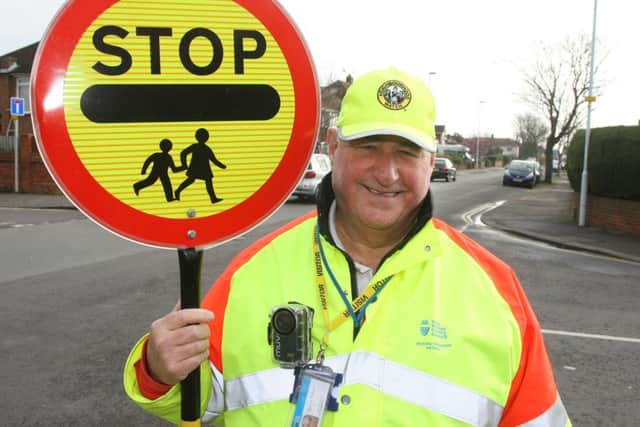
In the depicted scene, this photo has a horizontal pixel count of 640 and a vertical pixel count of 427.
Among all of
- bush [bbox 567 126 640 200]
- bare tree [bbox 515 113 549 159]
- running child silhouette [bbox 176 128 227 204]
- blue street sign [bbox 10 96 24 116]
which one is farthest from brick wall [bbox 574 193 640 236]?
bare tree [bbox 515 113 549 159]

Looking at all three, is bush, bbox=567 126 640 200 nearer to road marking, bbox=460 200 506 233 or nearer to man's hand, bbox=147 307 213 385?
road marking, bbox=460 200 506 233

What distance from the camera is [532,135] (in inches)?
2630

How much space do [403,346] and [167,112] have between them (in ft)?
2.70

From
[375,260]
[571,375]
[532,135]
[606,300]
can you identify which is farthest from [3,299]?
[532,135]

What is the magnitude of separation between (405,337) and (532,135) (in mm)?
69587

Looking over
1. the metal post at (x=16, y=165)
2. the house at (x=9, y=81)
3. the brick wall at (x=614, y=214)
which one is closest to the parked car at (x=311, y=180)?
the brick wall at (x=614, y=214)

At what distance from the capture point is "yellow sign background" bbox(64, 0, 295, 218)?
1329 mm

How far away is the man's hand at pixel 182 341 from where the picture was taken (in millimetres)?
1386

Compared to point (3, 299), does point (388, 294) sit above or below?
above

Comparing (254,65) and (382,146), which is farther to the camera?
(382,146)

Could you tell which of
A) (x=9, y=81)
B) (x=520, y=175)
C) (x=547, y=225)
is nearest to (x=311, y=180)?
(x=547, y=225)

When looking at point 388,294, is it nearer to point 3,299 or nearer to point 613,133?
point 3,299

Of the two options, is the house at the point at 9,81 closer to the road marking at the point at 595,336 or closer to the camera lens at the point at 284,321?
the road marking at the point at 595,336

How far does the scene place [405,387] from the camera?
1.57 meters
